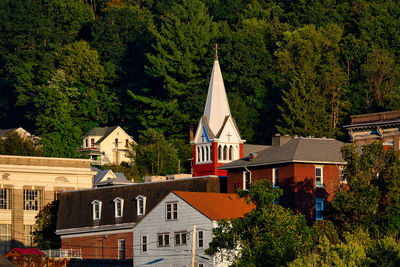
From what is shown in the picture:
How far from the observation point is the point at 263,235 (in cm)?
7956

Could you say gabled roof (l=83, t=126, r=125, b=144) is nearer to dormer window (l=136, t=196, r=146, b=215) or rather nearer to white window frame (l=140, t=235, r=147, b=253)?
dormer window (l=136, t=196, r=146, b=215)

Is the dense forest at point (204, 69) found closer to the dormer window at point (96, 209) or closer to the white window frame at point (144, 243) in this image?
the dormer window at point (96, 209)

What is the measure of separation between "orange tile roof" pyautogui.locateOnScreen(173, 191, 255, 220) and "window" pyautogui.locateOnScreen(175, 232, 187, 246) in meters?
2.39

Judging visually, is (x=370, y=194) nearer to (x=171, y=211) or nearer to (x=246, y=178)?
(x=171, y=211)

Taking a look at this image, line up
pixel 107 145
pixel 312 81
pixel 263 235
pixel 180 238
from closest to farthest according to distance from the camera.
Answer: pixel 263 235, pixel 180 238, pixel 312 81, pixel 107 145

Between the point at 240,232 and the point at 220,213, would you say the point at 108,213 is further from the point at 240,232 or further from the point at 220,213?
the point at 240,232

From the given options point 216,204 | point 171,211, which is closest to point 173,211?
point 171,211

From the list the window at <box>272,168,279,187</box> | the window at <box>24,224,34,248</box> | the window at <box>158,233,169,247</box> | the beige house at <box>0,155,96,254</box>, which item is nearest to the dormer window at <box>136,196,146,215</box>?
the window at <box>158,233,169,247</box>

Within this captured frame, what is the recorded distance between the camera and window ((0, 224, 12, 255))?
114125 millimetres

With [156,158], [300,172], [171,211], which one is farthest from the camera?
[156,158]

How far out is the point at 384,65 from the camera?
488 ft

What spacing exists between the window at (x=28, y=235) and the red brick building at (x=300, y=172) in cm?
2302

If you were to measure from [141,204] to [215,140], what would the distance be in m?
24.8

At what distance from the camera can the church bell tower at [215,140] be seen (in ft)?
414
